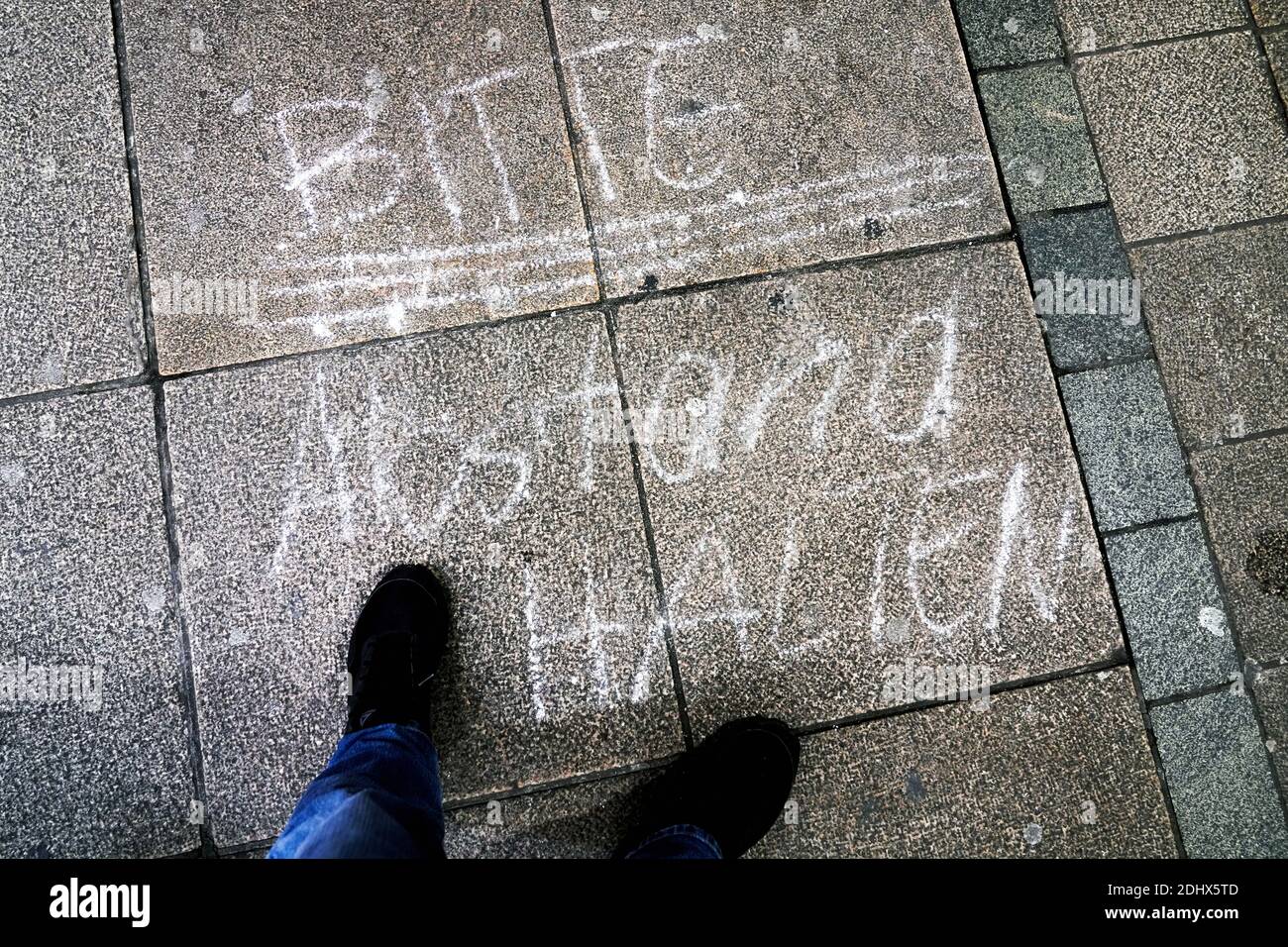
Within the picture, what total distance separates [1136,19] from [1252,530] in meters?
1.74

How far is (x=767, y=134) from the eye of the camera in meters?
2.59

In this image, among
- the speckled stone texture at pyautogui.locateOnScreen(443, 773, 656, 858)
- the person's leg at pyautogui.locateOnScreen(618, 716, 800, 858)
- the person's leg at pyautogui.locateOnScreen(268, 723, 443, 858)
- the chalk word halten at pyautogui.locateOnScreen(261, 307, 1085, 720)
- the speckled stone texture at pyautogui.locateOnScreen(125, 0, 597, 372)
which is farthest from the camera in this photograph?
the speckled stone texture at pyautogui.locateOnScreen(125, 0, 597, 372)

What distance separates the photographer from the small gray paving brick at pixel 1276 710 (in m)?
2.33

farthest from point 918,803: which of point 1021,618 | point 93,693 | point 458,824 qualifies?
point 93,693

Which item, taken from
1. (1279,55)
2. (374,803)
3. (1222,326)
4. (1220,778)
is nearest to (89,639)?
(374,803)

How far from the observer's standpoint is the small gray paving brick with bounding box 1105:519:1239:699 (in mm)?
2357

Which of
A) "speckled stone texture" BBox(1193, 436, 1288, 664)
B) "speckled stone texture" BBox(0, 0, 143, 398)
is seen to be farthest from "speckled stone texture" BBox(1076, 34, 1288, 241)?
"speckled stone texture" BBox(0, 0, 143, 398)

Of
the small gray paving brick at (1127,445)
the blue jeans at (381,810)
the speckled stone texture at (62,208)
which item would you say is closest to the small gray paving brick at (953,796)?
the blue jeans at (381,810)

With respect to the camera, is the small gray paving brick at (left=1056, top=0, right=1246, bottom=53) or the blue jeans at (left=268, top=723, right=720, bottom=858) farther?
the small gray paving brick at (left=1056, top=0, right=1246, bottom=53)

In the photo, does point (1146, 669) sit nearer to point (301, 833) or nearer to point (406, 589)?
point (406, 589)

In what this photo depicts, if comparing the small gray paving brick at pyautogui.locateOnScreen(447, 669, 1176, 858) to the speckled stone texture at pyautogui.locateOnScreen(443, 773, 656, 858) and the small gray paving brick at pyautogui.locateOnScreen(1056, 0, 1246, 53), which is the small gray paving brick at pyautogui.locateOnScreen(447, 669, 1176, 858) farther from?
the small gray paving brick at pyautogui.locateOnScreen(1056, 0, 1246, 53)

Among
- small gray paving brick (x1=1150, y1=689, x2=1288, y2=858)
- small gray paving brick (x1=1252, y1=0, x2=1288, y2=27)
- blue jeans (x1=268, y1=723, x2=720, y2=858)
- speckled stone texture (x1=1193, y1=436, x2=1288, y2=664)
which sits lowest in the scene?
small gray paving brick (x1=1150, y1=689, x2=1288, y2=858)

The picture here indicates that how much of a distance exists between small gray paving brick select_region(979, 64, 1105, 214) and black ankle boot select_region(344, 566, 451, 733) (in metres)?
2.21

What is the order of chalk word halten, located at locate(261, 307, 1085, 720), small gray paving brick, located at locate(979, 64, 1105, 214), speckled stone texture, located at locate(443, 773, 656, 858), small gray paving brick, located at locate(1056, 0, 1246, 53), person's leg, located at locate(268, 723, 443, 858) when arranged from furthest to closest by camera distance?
small gray paving brick, located at locate(1056, 0, 1246, 53)
small gray paving brick, located at locate(979, 64, 1105, 214)
chalk word halten, located at locate(261, 307, 1085, 720)
speckled stone texture, located at locate(443, 773, 656, 858)
person's leg, located at locate(268, 723, 443, 858)
